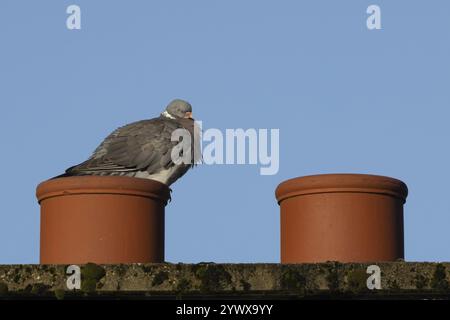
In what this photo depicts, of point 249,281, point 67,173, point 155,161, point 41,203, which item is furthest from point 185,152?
point 249,281

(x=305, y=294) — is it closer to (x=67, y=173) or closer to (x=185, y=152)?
(x=67, y=173)

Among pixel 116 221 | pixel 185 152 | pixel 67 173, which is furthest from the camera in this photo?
pixel 185 152

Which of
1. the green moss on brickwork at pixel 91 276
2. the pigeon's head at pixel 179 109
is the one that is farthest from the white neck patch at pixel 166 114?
the green moss on brickwork at pixel 91 276

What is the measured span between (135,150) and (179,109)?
2869 mm

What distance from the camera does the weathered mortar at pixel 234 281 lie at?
587cm

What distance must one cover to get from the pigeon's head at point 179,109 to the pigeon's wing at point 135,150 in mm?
1963

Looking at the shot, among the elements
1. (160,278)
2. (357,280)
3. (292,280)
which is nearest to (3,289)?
(160,278)

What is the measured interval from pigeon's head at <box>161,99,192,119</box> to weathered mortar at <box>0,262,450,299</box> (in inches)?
388

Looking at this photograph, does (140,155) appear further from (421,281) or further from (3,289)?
(421,281)

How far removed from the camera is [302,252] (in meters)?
7.12

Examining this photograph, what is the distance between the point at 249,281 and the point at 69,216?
1.64 metres

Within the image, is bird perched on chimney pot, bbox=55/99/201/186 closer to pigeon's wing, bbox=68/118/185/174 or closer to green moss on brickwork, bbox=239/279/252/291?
pigeon's wing, bbox=68/118/185/174

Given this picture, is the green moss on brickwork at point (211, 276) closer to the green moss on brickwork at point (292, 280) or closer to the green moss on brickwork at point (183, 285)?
the green moss on brickwork at point (183, 285)
